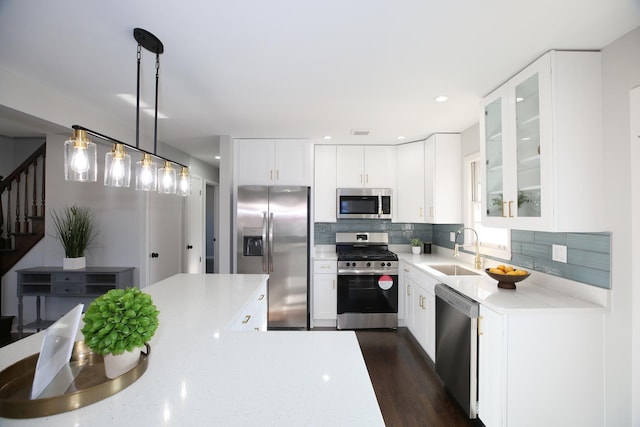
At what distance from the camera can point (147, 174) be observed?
164cm

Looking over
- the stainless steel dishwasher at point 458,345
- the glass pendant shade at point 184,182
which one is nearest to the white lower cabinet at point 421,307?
the stainless steel dishwasher at point 458,345

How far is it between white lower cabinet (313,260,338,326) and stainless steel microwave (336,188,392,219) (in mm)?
717

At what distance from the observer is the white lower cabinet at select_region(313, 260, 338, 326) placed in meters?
3.53

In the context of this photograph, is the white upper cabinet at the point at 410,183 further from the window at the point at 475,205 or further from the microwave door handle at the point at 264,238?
the microwave door handle at the point at 264,238

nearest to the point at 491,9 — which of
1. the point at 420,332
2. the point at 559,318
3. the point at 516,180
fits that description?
the point at 516,180

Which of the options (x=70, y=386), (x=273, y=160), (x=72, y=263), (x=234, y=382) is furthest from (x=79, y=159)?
(x=72, y=263)

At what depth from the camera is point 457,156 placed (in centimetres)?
333

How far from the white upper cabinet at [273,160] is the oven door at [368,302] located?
1423 millimetres

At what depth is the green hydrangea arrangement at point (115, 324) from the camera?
2.84ft

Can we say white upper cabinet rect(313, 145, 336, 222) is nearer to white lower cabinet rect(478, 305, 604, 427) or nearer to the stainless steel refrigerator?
the stainless steel refrigerator

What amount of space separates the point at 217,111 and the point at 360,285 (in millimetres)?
2519

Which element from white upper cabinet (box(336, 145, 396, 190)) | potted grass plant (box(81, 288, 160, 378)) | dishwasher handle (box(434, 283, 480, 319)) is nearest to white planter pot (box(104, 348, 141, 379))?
potted grass plant (box(81, 288, 160, 378))

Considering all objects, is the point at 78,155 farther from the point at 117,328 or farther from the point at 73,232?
the point at 73,232

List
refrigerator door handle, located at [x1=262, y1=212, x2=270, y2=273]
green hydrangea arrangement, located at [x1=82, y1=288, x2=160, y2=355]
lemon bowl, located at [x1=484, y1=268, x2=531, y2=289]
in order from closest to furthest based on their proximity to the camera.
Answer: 1. green hydrangea arrangement, located at [x1=82, y1=288, x2=160, y2=355]
2. lemon bowl, located at [x1=484, y1=268, x2=531, y2=289]
3. refrigerator door handle, located at [x1=262, y1=212, x2=270, y2=273]
